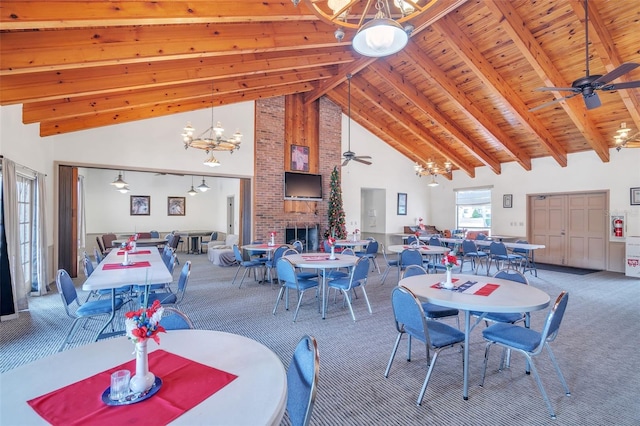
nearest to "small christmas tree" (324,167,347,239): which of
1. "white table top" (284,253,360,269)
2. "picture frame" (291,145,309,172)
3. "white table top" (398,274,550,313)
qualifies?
"picture frame" (291,145,309,172)

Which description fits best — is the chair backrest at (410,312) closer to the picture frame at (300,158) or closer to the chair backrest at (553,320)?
the chair backrest at (553,320)

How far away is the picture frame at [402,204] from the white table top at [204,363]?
1021cm

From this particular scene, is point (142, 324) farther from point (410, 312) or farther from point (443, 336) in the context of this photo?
point (443, 336)

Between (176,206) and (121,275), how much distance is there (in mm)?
9394

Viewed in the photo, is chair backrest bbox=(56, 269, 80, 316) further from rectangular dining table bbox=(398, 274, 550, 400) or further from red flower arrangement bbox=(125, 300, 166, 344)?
rectangular dining table bbox=(398, 274, 550, 400)

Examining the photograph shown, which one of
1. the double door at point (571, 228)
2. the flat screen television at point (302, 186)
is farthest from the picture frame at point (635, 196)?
the flat screen television at point (302, 186)

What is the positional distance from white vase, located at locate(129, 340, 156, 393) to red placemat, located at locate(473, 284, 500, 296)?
247 centimetres

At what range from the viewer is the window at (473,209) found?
1059cm

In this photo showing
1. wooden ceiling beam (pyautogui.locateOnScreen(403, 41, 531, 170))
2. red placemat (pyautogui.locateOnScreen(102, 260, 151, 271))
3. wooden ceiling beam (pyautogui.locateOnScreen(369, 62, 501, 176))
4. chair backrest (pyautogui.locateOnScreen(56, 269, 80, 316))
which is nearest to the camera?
chair backrest (pyautogui.locateOnScreen(56, 269, 80, 316))

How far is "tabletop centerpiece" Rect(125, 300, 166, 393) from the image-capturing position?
1.27 meters

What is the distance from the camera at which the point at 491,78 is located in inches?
245

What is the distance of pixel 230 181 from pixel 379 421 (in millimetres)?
10383

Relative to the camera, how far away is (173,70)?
5.17m

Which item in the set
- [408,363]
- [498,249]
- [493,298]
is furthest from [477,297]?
[498,249]
